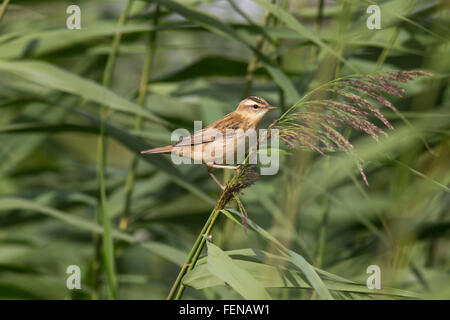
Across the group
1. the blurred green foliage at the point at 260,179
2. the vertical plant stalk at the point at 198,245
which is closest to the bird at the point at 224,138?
the blurred green foliage at the point at 260,179

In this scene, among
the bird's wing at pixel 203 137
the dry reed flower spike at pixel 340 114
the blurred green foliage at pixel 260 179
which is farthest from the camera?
the bird's wing at pixel 203 137

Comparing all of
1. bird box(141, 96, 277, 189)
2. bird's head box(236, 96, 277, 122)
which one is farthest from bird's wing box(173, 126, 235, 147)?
bird's head box(236, 96, 277, 122)

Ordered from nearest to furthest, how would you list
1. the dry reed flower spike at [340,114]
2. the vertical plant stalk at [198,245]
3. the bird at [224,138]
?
the dry reed flower spike at [340,114], the vertical plant stalk at [198,245], the bird at [224,138]

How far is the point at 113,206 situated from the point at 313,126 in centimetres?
187

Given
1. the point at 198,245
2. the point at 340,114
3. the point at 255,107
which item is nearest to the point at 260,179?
the point at 255,107

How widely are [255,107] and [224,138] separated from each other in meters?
0.19

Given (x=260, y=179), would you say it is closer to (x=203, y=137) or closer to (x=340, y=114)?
(x=203, y=137)

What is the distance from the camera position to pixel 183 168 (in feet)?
9.58

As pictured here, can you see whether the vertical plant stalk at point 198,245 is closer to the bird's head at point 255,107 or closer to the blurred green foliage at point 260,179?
the blurred green foliage at point 260,179

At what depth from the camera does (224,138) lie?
1.66m

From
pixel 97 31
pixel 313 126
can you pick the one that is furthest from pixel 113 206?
pixel 313 126

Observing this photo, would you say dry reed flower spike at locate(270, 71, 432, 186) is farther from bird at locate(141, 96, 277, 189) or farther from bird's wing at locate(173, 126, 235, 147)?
bird's wing at locate(173, 126, 235, 147)

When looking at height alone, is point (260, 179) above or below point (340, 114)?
above

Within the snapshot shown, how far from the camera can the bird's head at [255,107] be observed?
172 centimetres
